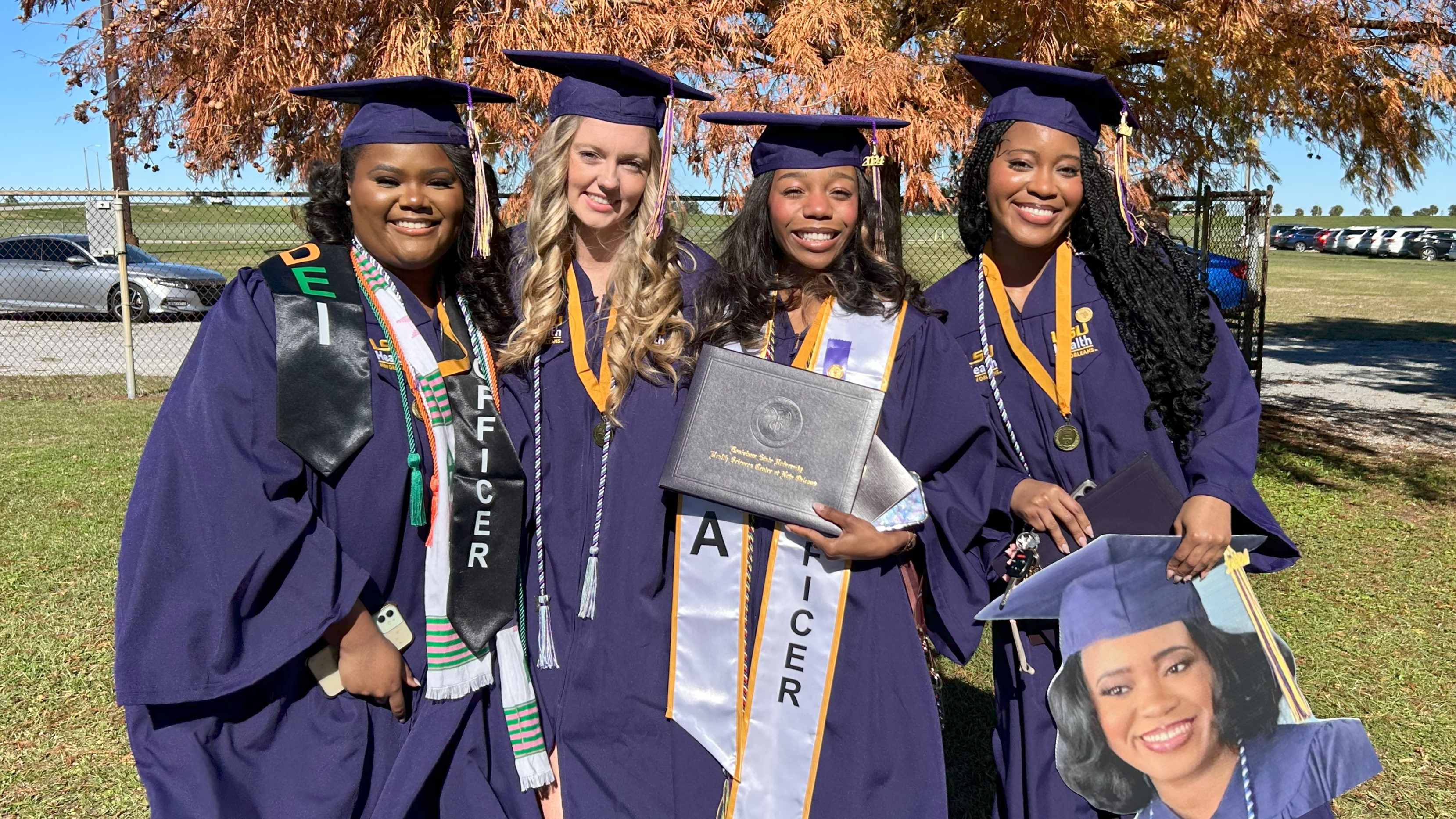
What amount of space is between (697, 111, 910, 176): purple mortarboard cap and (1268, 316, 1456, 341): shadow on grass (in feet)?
51.7

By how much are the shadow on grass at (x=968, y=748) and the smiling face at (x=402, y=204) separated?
207 cm

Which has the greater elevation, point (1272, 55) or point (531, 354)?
point (1272, 55)

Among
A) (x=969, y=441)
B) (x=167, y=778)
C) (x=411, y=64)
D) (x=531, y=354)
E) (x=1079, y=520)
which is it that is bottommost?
(x=167, y=778)

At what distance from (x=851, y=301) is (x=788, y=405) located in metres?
0.37

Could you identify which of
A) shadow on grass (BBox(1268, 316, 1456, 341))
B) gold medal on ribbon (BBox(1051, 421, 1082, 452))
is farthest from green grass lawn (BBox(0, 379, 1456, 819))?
shadow on grass (BBox(1268, 316, 1456, 341))

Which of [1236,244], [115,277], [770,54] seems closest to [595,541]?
[770,54]

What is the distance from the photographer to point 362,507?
6.93 feet

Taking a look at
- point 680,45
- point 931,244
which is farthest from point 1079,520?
point 931,244

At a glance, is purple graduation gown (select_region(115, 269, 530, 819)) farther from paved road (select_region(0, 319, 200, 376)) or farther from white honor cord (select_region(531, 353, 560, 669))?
paved road (select_region(0, 319, 200, 376))

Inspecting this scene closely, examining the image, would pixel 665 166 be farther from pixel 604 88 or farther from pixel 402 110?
pixel 402 110

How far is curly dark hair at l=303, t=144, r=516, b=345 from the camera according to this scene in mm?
2350

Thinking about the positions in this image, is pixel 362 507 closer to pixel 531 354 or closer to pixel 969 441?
pixel 531 354

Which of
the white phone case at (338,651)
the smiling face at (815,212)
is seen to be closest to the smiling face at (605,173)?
the smiling face at (815,212)

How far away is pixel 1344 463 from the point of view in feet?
26.5
